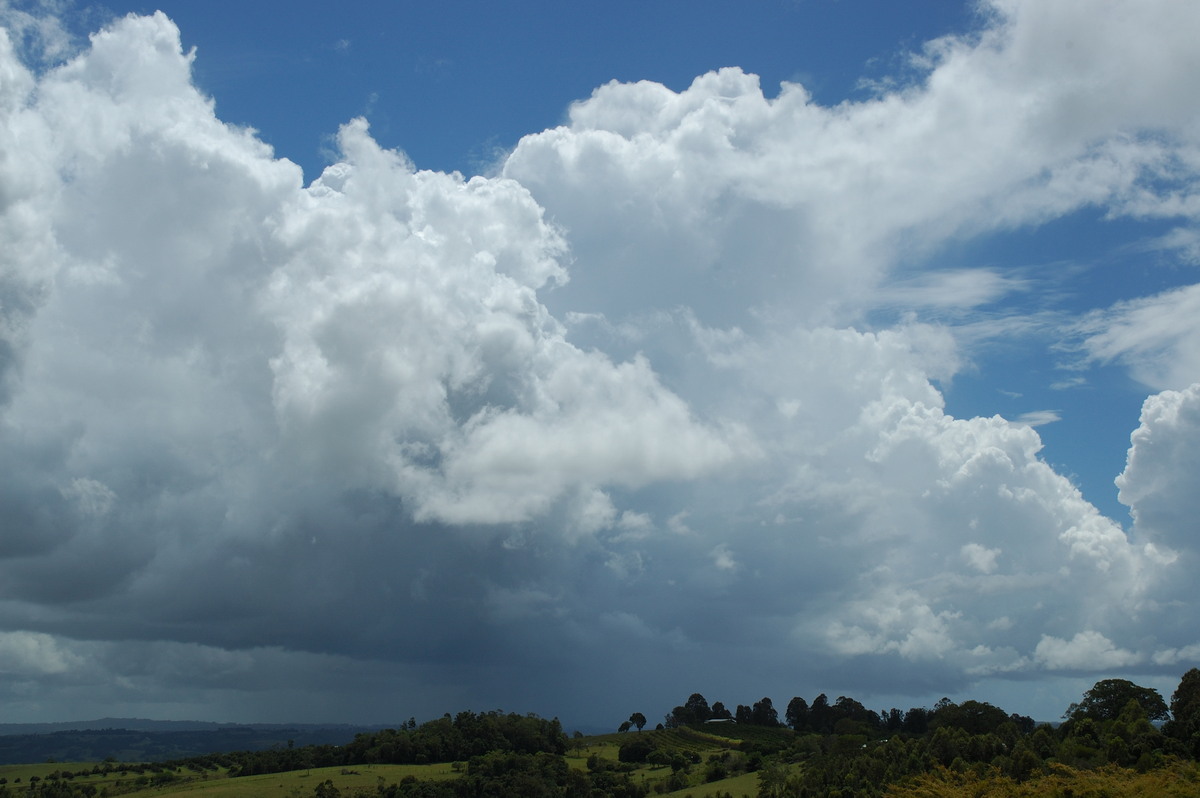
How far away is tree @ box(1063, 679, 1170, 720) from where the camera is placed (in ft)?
475

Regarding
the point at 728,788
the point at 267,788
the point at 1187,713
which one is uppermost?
the point at 1187,713

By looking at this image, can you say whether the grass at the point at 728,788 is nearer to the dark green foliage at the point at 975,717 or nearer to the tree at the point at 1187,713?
the dark green foliage at the point at 975,717

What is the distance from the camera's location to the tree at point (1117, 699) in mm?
144875

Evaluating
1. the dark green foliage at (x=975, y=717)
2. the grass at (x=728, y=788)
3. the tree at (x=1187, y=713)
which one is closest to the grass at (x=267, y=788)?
the grass at (x=728, y=788)

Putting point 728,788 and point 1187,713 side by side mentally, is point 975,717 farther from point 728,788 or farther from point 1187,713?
point 1187,713

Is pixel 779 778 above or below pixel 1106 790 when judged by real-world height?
below

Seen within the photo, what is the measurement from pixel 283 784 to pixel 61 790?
49.0 metres

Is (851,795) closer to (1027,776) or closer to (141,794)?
(1027,776)

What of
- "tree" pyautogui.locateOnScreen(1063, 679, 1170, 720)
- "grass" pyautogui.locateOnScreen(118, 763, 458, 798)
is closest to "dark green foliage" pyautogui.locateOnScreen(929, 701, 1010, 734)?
"tree" pyautogui.locateOnScreen(1063, 679, 1170, 720)

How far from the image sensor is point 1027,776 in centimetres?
8619

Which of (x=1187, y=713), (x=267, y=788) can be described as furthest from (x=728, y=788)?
(x=267, y=788)

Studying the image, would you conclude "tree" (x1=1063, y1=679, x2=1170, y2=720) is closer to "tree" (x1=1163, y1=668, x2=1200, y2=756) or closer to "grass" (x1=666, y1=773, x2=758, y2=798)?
"tree" (x1=1163, y1=668, x2=1200, y2=756)

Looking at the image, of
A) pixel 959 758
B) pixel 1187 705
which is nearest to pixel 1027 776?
pixel 959 758

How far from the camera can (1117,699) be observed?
14688 centimetres
